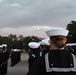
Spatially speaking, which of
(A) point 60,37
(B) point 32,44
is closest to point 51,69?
(A) point 60,37

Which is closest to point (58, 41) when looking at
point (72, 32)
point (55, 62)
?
point (55, 62)

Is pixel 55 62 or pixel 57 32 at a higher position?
pixel 57 32

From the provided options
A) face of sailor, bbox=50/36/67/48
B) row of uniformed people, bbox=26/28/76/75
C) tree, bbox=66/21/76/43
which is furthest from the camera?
tree, bbox=66/21/76/43

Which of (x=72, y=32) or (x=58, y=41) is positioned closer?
(x=58, y=41)

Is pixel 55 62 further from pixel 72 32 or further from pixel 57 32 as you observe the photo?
pixel 72 32

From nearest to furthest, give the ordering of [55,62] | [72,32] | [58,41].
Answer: [55,62] → [58,41] → [72,32]

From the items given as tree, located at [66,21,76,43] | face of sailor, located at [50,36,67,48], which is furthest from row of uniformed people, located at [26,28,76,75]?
tree, located at [66,21,76,43]

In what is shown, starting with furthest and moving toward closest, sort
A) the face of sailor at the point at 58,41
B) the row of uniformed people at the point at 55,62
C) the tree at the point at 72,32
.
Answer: the tree at the point at 72,32 < the face of sailor at the point at 58,41 < the row of uniformed people at the point at 55,62

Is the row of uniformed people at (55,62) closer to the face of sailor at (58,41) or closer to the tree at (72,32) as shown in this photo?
the face of sailor at (58,41)

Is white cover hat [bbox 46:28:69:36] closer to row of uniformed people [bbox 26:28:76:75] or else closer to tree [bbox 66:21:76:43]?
row of uniformed people [bbox 26:28:76:75]

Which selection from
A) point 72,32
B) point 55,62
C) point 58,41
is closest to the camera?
point 55,62

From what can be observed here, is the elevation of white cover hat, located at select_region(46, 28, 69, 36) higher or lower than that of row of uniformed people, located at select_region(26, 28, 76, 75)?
higher

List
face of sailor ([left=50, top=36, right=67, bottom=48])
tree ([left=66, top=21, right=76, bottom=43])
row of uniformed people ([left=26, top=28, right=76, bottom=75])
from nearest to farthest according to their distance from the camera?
row of uniformed people ([left=26, top=28, right=76, bottom=75]) → face of sailor ([left=50, top=36, right=67, bottom=48]) → tree ([left=66, top=21, right=76, bottom=43])

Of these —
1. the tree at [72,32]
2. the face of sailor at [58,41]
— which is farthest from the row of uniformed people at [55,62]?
the tree at [72,32]
